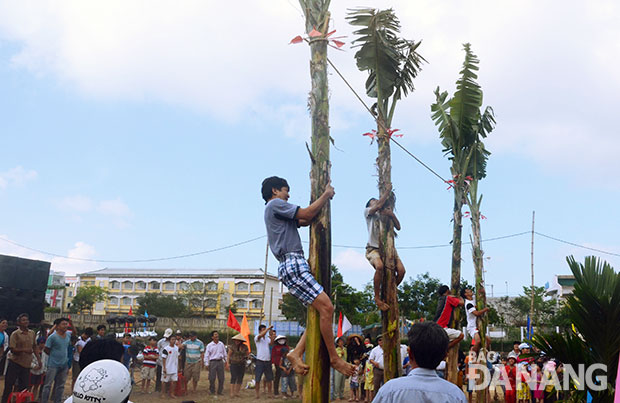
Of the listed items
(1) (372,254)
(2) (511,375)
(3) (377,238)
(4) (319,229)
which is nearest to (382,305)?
(1) (372,254)

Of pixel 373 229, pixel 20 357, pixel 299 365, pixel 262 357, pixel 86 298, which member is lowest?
pixel 262 357

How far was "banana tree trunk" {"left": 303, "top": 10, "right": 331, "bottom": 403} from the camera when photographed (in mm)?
4598

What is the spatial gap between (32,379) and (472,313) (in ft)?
→ 32.5

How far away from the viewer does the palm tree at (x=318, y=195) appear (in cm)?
460

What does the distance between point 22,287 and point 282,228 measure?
39.0 feet

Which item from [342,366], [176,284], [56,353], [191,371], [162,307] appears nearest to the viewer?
[342,366]

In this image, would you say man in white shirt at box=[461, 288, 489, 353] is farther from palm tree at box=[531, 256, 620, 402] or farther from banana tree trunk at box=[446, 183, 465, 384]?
palm tree at box=[531, 256, 620, 402]

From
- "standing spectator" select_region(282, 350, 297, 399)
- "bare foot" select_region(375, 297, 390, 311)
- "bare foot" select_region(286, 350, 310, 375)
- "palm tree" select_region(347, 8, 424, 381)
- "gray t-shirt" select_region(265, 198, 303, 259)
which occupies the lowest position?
"standing spectator" select_region(282, 350, 297, 399)

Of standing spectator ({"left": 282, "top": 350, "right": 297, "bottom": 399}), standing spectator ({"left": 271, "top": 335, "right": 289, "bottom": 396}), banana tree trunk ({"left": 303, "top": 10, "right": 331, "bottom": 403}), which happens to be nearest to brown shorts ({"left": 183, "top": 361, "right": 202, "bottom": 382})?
standing spectator ({"left": 271, "top": 335, "right": 289, "bottom": 396})

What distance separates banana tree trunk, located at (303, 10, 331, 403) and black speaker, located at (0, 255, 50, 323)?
1162 cm

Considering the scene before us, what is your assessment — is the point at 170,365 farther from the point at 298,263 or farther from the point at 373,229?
the point at 298,263

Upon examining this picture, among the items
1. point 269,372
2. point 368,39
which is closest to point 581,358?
point 368,39

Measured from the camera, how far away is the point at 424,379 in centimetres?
279

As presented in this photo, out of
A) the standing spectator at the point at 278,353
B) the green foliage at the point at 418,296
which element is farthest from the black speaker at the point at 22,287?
the green foliage at the point at 418,296
